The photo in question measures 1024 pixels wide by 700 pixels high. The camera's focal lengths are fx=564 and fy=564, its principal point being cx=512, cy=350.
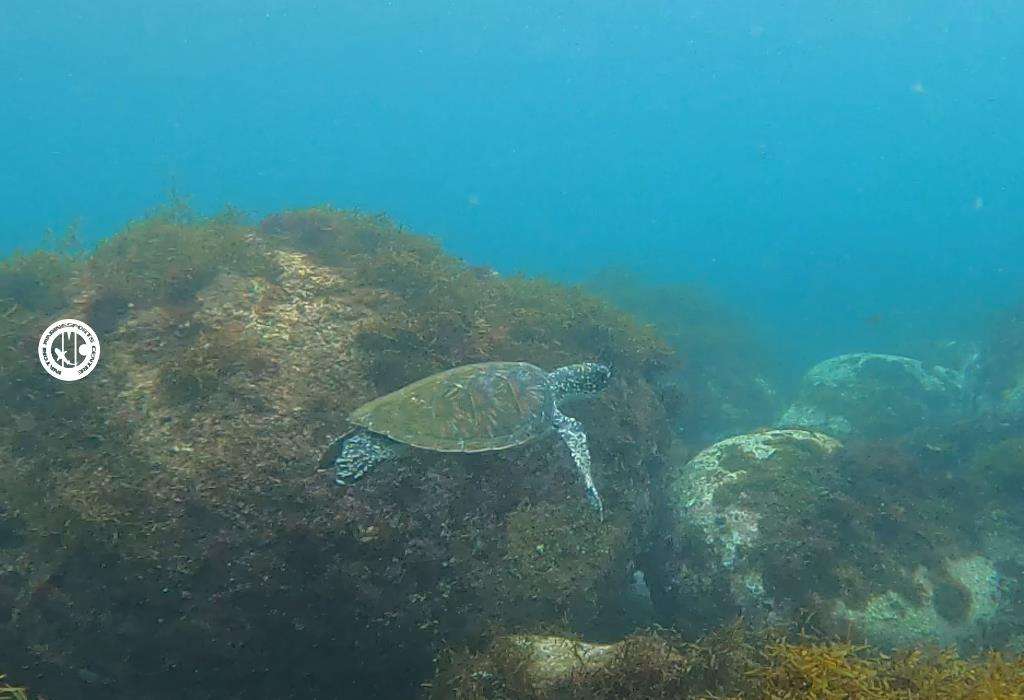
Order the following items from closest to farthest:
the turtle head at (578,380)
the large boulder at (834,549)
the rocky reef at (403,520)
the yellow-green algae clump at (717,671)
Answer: the yellow-green algae clump at (717,671) < the rocky reef at (403,520) < the large boulder at (834,549) < the turtle head at (578,380)

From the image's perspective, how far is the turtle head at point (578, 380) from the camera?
7426mm

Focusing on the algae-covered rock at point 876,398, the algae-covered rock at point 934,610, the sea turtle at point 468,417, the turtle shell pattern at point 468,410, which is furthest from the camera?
the algae-covered rock at point 876,398

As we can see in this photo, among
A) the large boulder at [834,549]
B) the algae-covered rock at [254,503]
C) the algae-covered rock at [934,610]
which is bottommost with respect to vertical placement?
the algae-covered rock at [934,610]

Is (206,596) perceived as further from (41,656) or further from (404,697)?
Answer: (404,697)

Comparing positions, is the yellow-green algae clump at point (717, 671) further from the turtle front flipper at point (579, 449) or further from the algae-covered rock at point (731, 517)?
the turtle front flipper at point (579, 449)

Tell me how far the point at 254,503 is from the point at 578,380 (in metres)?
4.19

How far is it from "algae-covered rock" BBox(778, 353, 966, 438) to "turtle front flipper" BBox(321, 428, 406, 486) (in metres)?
12.7

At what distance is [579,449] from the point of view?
700cm

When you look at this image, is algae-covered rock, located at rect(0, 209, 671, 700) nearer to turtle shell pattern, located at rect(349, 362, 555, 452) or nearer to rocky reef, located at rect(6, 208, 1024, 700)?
rocky reef, located at rect(6, 208, 1024, 700)

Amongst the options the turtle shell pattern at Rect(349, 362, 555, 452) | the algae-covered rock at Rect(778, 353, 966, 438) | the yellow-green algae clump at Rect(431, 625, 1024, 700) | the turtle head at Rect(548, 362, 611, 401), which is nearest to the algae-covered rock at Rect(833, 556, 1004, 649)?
the yellow-green algae clump at Rect(431, 625, 1024, 700)

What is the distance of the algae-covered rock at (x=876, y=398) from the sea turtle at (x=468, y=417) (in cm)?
1031

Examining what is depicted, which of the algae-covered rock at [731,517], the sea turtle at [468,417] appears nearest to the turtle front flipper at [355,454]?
the sea turtle at [468,417]

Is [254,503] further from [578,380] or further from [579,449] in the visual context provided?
[578,380]

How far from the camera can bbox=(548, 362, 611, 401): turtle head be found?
7.43 meters
